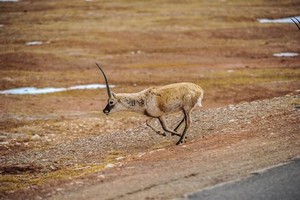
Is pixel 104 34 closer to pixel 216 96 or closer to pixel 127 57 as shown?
pixel 127 57

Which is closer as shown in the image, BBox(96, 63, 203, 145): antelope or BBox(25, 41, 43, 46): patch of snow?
BBox(96, 63, 203, 145): antelope

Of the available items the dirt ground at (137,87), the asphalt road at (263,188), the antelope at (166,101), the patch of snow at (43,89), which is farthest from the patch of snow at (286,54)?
the asphalt road at (263,188)

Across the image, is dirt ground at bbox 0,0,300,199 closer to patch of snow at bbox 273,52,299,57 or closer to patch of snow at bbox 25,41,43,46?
patch of snow at bbox 273,52,299,57

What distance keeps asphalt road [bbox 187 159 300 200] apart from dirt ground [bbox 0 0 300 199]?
16.8 inches

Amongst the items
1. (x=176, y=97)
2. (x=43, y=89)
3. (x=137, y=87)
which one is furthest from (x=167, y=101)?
(x=43, y=89)

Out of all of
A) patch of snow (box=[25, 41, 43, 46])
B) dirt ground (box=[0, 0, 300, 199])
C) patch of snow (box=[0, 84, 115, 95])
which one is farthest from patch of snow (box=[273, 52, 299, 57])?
patch of snow (box=[25, 41, 43, 46])

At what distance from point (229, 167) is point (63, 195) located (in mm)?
4135

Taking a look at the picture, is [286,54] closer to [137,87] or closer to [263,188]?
[137,87]

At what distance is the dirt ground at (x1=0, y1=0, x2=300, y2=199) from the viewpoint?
1273cm

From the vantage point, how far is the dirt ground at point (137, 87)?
12.7 m

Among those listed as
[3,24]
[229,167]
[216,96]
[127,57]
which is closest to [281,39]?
[127,57]

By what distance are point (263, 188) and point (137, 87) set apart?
26.1 m

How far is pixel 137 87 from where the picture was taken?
119ft

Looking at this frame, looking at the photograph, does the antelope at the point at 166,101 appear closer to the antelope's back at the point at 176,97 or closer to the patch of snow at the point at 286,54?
the antelope's back at the point at 176,97
